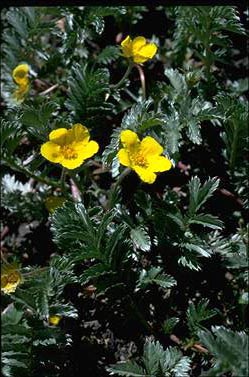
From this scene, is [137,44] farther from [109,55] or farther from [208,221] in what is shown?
[208,221]

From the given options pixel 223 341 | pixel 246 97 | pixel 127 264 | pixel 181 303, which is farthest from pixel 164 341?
pixel 246 97

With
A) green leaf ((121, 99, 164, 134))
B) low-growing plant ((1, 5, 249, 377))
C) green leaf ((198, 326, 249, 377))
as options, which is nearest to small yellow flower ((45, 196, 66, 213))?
low-growing plant ((1, 5, 249, 377))

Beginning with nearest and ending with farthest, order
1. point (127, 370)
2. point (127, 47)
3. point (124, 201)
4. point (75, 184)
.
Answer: point (127, 370) < point (127, 47) < point (75, 184) < point (124, 201)

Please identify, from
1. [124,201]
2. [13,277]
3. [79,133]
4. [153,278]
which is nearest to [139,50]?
[79,133]

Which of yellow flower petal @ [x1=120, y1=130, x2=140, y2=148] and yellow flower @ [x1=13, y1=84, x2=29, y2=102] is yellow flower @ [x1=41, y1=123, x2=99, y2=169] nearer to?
yellow flower petal @ [x1=120, y1=130, x2=140, y2=148]

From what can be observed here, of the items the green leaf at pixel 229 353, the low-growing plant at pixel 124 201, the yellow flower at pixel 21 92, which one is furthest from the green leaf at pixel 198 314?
the yellow flower at pixel 21 92

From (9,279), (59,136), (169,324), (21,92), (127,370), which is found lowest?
(169,324)
